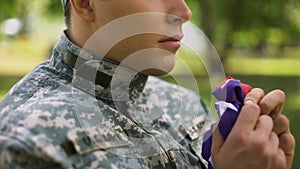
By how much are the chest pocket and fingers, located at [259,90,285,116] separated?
39 cm

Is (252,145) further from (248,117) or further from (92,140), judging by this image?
(92,140)

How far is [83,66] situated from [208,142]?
44 cm

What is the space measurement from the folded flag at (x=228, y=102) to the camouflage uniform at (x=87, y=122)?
0.21 meters

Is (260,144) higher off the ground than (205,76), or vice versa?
(260,144)

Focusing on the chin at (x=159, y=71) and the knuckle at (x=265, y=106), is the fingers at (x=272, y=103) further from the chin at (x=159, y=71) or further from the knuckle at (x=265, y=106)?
the chin at (x=159, y=71)

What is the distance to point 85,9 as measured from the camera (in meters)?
1.67

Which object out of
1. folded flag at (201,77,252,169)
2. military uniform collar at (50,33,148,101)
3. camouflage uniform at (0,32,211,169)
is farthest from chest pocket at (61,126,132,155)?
folded flag at (201,77,252,169)

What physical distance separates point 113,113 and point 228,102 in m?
0.34

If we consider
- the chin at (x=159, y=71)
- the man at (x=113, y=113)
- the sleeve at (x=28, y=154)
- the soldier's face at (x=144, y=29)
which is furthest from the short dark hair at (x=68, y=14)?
the sleeve at (x=28, y=154)

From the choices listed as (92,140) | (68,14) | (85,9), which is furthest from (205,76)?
(92,140)

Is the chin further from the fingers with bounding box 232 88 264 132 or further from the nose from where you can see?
the fingers with bounding box 232 88 264 132

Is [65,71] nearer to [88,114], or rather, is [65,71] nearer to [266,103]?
[88,114]

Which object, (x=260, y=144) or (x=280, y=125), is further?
(x=280, y=125)

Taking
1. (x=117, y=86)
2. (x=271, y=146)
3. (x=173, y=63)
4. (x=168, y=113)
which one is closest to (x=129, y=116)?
(x=117, y=86)
